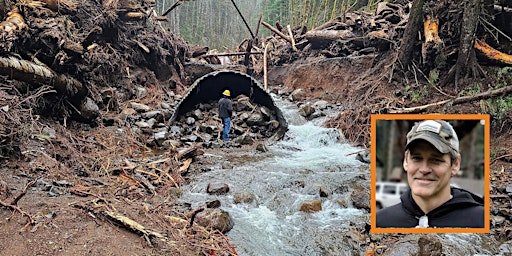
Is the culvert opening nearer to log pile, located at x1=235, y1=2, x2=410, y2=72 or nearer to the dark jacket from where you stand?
the dark jacket

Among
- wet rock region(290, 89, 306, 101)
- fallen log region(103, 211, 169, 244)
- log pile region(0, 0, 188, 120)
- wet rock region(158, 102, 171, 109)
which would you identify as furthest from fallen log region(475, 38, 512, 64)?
wet rock region(158, 102, 171, 109)

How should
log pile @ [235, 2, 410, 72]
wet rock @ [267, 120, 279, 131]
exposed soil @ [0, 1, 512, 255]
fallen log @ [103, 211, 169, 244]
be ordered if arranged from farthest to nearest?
1. log pile @ [235, 2, 410, 72]
2. wet rock @ [267, 120, 279, 131]
3. fallen log @ [103, 211, 169, 244]
4. exposed soil @ [0, 1, 512, 255]

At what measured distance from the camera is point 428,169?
171 centimetres

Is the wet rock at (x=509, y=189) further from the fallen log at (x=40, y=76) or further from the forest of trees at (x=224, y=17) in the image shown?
the forest of trees at (x=224, y=17)

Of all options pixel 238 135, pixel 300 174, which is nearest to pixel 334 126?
pixel 238 135

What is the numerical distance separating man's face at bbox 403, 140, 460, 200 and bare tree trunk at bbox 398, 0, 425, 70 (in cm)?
787

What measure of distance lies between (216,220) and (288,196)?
63.8 inches

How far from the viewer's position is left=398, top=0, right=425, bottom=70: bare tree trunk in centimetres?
838

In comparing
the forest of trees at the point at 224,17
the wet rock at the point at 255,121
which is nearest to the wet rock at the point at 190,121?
the wet rock at the point at 255,121

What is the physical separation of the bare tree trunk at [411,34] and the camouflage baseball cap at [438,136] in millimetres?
7820

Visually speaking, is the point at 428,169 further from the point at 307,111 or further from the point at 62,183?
the point at 307,111

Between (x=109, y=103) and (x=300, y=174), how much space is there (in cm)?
552

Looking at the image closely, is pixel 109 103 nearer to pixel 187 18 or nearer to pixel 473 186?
pixel 473 186

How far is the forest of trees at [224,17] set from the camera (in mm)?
22297
